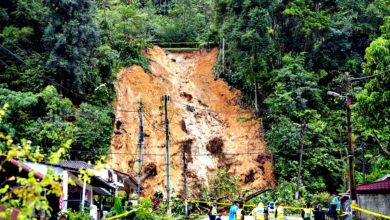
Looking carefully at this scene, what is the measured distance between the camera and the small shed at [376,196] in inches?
777

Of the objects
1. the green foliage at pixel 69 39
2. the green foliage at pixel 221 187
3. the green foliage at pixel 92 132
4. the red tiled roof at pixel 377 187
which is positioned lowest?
the red tiled roof at pixel 377 187

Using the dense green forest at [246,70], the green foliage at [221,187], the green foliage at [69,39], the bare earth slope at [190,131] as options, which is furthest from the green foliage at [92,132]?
the green foliage at [221,187]

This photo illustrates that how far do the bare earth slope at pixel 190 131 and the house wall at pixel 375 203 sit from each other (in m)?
15.4

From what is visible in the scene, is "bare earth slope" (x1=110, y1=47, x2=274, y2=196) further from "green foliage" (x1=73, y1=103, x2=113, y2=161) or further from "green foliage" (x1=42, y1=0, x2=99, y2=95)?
"green foliage" (x1=42, y1=0, x2=99, y2=95)

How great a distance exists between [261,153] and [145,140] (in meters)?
10.7

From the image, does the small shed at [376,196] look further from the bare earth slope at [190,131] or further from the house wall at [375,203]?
the bare earth slope at [190,131]

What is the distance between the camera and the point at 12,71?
3609cm

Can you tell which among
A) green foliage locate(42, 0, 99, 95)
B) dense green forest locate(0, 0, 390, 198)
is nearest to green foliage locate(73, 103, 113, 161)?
dense green forest locate(0, 0, 390, 198)

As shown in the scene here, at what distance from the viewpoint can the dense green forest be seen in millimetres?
33312

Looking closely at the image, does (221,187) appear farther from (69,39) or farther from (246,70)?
(69,39)

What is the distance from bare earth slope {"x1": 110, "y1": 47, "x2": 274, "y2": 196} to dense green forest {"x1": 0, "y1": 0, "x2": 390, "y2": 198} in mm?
1602

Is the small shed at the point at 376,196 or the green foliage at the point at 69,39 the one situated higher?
the green foliage at the point at 69,39

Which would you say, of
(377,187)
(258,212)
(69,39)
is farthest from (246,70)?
(258,212)

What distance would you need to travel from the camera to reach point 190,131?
146ft
